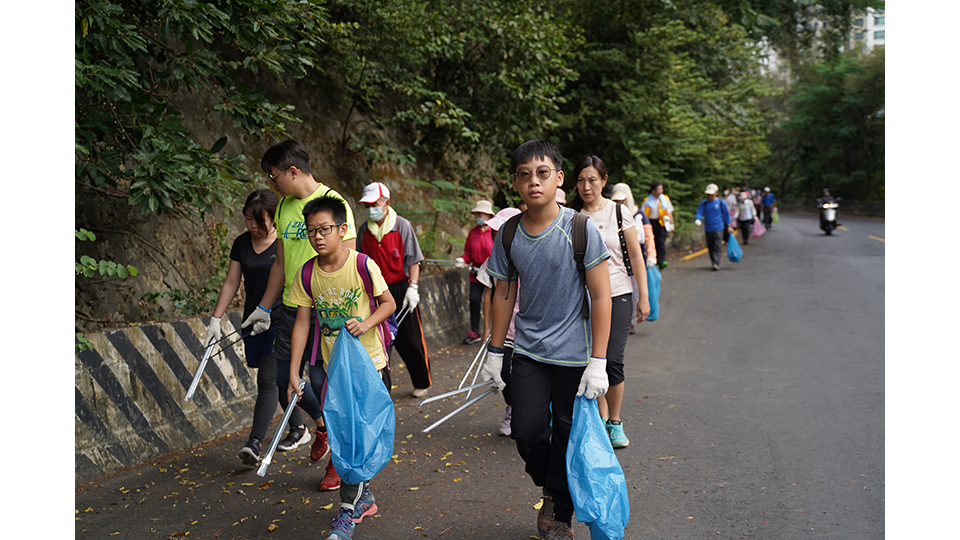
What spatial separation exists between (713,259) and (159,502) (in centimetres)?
1393

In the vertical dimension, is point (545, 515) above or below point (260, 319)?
below

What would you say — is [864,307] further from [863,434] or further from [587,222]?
[587,222]

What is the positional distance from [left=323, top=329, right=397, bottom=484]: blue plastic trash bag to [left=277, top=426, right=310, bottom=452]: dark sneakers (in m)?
1.78

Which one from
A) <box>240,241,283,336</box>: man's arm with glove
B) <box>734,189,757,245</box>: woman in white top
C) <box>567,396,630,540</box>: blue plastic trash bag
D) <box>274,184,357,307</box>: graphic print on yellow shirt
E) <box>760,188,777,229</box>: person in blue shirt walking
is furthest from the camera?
<box>760,188,777,229</box>: person in blue shirt walking

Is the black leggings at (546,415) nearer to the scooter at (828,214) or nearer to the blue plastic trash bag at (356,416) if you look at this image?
the blue plastic trash bag at (356,416)

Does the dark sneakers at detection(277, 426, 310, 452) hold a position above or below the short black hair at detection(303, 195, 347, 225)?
below

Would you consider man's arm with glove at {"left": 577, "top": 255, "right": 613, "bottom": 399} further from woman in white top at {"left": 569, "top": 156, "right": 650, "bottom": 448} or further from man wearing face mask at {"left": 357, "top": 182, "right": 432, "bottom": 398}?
man wearing face mask at {"left": 357, "top": 182, "right": 432, "bottom": 398}

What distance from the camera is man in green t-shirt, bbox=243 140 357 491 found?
4.44 meters

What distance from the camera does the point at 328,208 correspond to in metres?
3.96

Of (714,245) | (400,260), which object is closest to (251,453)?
(400,260)

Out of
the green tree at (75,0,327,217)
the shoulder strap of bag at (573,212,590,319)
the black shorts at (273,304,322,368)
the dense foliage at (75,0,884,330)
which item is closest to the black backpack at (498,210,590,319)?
the shoulder strap of bag at (573,212,590,319)

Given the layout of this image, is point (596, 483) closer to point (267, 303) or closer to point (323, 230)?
point (323, 230)

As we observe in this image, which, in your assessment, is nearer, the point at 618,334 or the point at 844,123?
the point at 618,334

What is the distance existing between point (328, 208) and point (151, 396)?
2418mm
